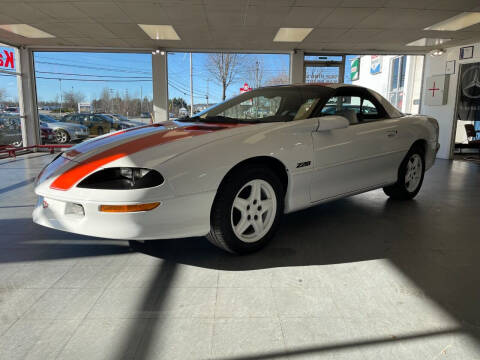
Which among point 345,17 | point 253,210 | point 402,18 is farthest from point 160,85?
point 253,210

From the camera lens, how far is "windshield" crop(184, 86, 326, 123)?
2.97 metres

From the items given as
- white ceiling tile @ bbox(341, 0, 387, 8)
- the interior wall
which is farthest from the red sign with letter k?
the interior wall

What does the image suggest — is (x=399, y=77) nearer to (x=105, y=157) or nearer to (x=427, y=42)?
(x=427, y=42)

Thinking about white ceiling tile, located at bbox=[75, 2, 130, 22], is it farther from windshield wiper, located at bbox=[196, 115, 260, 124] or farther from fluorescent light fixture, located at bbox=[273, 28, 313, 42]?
windshield wiper, located at bbox=[196, 115, 260, 124]

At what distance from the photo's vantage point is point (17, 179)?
18.3 ft

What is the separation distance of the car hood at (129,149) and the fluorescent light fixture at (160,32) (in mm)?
5589

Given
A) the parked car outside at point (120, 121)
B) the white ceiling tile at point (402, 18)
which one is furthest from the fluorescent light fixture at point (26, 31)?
the white ceiling tile at point (402, 18)

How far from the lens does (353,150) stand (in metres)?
3.10

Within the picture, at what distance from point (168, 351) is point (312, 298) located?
86 centimetres

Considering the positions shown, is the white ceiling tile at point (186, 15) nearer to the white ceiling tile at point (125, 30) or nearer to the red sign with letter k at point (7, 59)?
the white ceiling tile at point (125, 30)

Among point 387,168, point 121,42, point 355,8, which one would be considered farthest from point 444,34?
point 121,42

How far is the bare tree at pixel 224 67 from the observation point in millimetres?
10133

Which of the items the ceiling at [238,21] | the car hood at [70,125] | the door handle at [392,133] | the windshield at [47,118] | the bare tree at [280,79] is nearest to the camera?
the door handle at [392,133]

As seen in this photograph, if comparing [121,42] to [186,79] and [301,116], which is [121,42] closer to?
[186,79]
